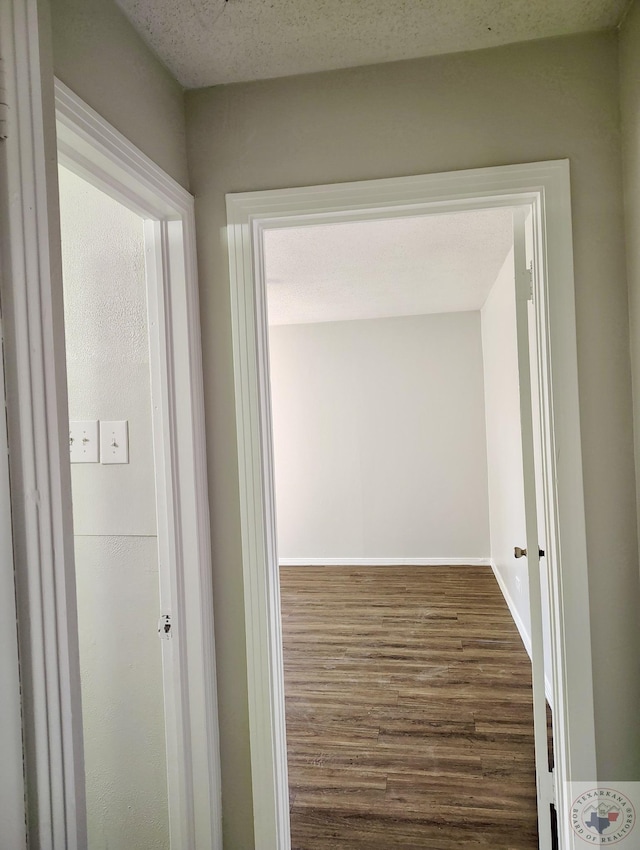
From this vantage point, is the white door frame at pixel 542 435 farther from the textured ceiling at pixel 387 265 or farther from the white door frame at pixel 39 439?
the white door frame at pixel 39 439

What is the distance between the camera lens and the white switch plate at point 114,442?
5.66 ft

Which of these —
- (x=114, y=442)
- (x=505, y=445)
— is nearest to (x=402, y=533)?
(x=505, y=445)

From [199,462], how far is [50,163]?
932 mm

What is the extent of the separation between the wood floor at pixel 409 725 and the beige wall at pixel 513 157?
0.70 m

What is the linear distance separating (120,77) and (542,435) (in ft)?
4.69

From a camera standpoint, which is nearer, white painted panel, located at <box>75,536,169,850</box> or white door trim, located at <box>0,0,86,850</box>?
white door trim, located at <box>0,0,86,850</box>

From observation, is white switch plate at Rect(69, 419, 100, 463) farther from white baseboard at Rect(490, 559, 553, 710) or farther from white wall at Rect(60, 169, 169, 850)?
white baseboard at Rect(490, 559, 553, 710)

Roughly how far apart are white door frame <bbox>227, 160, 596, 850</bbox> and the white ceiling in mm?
335

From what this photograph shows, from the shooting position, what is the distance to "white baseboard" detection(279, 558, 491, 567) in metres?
6.04

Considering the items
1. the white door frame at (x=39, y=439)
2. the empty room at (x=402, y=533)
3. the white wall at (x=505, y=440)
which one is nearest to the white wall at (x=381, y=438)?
the empty room at (x=402, y=533)

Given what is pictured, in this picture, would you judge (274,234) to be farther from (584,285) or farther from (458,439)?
(458,439)

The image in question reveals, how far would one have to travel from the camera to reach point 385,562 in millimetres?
6227

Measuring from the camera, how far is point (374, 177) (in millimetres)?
1637

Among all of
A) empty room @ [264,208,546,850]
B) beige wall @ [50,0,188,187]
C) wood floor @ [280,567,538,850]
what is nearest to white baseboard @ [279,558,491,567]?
empty room @ [264,208,546,850]
